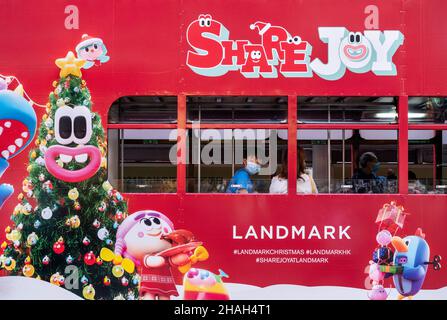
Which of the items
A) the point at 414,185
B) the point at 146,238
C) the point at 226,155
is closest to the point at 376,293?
the point at 414,185

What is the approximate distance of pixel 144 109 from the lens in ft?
18.4

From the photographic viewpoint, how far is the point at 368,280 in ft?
18.0

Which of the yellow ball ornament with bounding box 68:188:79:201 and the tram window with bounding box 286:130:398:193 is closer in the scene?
the yellow ball ornament with bounding box 68:188:79:201

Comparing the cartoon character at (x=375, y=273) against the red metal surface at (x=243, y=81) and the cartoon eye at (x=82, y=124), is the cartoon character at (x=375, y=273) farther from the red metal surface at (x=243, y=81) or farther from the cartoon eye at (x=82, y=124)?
the cartoon eye at (x=82, y=124)

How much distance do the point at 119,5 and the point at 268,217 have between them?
2417 millimetres

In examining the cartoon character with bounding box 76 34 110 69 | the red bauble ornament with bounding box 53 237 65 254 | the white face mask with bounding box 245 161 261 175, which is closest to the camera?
the red bauble ornament with bounding box 53 237 65 254

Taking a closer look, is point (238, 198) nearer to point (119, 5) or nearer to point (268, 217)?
point (268, 217)

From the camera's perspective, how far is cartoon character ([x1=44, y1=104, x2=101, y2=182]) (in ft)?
17.8

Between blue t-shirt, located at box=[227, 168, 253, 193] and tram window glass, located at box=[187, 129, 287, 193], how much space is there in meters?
0.03

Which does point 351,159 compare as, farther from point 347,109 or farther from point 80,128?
point 80,128

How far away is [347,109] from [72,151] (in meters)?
2.61

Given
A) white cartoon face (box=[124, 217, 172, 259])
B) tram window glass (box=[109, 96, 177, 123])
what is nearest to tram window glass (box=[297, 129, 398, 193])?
tram window glass (box=[109, 96, 177, 123])

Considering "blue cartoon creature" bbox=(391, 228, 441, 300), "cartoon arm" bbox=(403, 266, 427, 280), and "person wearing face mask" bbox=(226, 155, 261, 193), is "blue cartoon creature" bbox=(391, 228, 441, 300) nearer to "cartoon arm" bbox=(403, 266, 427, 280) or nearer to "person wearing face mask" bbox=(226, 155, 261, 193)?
"cartoon arm" bbox=(403, 266, 427, 280)
